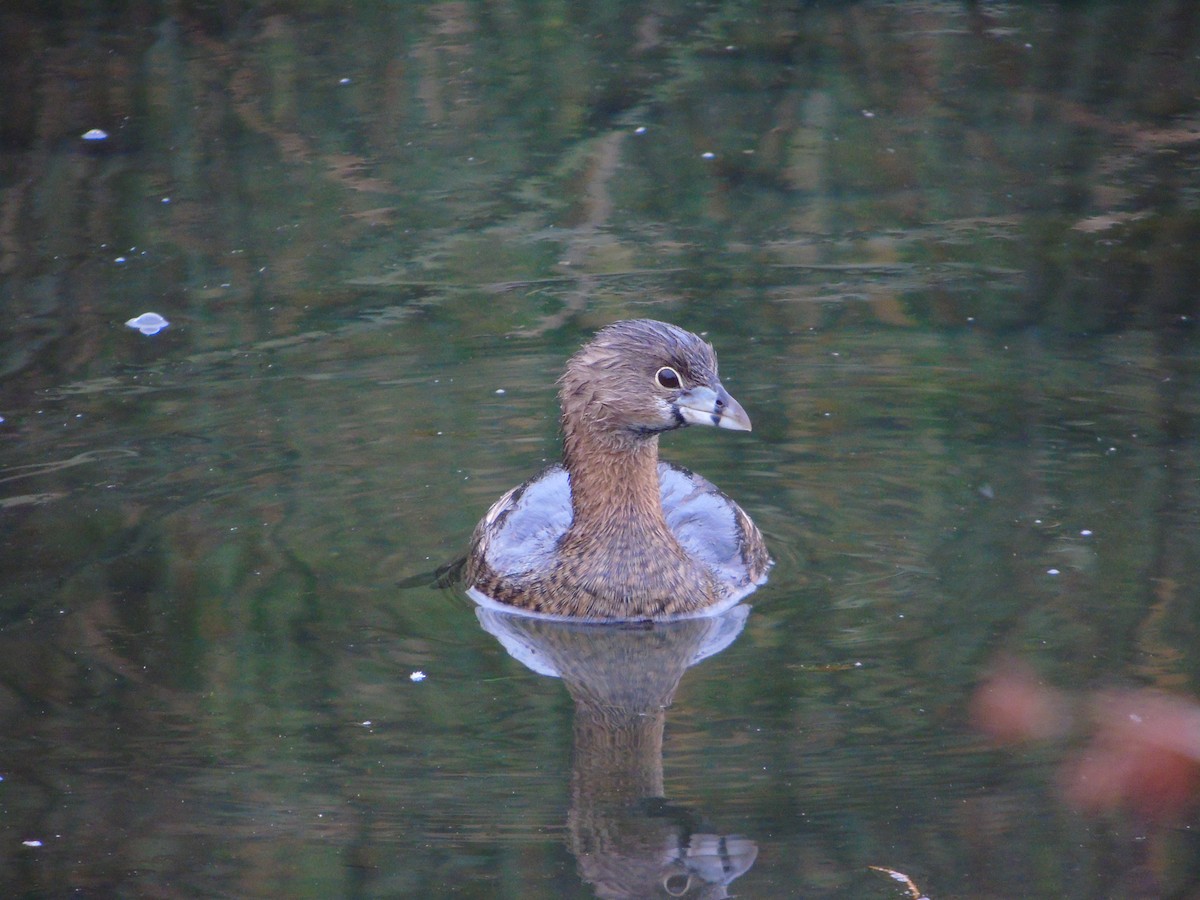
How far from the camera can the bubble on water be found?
9883 mm

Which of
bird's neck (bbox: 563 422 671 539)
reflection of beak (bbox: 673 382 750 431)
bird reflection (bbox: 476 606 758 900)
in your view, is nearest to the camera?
bird reflection (bbox: 476 606 758 900)

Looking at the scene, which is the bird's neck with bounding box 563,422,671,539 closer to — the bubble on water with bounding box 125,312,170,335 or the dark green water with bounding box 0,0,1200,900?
the dark green water with bounding box 0,0,1200,900

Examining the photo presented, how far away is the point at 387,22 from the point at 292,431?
6566 millimetres

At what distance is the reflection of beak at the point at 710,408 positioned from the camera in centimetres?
696

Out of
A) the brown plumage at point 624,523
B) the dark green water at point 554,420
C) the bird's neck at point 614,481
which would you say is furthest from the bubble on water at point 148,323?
the bird's neck at point 614,481

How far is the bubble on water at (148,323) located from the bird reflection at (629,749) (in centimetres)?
350

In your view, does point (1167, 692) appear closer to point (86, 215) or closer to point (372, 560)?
point (372, 560)

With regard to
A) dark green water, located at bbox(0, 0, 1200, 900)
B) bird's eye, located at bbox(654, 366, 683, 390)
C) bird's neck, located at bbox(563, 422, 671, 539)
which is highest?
bird's eye, located at bbox(654, 366, 683, 390)

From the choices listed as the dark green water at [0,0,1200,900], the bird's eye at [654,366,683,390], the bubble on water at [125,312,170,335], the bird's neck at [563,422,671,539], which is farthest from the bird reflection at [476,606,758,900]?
the bubble on water at [125,312,170,335]

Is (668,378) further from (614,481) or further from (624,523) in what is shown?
(624,523)

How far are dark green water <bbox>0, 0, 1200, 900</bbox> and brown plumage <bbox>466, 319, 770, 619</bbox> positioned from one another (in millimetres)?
234

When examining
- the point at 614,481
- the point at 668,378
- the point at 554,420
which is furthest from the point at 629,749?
the point at 554,420

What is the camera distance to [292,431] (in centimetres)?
881

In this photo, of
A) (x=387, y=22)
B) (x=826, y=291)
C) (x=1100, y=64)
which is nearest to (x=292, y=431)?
(x=826, y=291)
